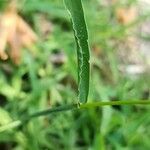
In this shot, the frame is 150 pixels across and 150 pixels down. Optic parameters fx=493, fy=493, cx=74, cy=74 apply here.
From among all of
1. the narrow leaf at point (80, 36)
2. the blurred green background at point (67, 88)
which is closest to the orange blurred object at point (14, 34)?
the blurred green background at point (67, 88)

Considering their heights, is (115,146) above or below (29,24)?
below

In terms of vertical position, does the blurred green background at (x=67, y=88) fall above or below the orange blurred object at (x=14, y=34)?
below

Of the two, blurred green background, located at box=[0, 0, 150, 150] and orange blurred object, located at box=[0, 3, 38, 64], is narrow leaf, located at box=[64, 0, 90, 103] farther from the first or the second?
orange blurred object, located at box=[0, 3, 38, 64]

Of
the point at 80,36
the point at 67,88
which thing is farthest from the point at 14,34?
the point at 80,36

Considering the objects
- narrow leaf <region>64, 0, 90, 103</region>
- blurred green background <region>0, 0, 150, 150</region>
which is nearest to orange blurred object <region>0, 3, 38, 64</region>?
blurred green background <region>0, 0, 150, 150</region>

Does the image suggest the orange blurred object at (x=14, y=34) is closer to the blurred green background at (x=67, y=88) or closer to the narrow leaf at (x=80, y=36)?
the blurred green background at (x=67, y=88)

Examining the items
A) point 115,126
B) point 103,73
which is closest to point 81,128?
point 115,126

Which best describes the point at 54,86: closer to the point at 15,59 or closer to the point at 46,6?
the point at 15,59
